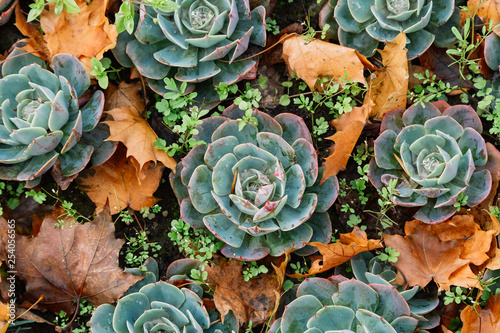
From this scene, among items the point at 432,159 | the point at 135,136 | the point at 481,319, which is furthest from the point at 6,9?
the point at 481,319

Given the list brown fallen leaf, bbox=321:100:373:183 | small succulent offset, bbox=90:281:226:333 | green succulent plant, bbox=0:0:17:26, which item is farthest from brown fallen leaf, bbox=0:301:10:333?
brown fallen leaf, bbox=321:100:373:183

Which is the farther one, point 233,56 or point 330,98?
point 330,98

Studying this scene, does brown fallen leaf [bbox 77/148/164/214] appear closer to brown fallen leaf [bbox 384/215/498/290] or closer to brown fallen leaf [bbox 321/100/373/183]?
brown fallen leaf [bbox 321/100/373/183]

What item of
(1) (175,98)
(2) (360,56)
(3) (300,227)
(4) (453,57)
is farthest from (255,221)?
(4) (453,57)

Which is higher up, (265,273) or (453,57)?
(453,57)

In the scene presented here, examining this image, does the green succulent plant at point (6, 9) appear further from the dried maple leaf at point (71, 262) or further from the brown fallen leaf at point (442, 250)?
the brown fallen leaf at point (442, 250)

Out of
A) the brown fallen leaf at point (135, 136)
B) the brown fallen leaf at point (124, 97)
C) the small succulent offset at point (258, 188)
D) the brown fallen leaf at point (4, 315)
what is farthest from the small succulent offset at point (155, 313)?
the brown fallen leaf at point (124, 97)

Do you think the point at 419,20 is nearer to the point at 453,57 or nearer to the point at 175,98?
the point at 453,57

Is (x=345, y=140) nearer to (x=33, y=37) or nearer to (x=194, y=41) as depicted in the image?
(x=194, y=41)
